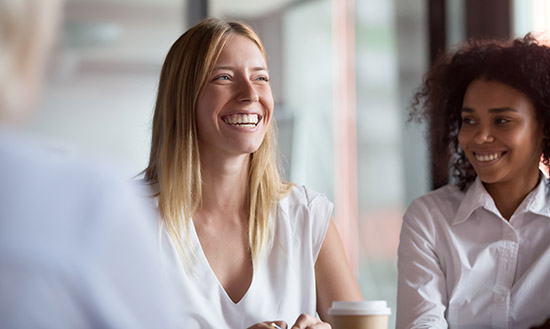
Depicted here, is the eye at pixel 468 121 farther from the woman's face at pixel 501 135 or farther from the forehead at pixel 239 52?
the forehead at pixel 239 52

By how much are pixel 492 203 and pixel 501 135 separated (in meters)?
0.19

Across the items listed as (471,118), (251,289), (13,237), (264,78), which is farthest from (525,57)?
(13,237)

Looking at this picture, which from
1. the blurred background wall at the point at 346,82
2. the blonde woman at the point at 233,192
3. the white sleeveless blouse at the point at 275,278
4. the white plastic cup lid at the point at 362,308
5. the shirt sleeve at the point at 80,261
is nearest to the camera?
the shirt sleeve at the point at 80,261

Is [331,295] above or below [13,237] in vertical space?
below

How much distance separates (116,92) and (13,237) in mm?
3063

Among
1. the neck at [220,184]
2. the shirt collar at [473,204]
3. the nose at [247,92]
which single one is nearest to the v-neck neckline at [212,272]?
the neck at [220,184]

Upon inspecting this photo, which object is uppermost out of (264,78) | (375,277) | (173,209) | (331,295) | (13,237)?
(264,78)

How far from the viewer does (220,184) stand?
1.82 m

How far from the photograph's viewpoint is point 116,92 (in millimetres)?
3373

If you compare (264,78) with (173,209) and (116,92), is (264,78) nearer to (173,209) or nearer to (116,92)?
(173,209)

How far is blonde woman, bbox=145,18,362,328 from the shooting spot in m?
1.70

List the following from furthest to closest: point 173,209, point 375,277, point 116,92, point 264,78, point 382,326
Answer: point 375,277
point 116,92
point 264,78
point 173,209
point 382,326

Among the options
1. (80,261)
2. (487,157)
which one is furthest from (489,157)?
(80,261)

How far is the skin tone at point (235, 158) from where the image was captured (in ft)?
5.75
